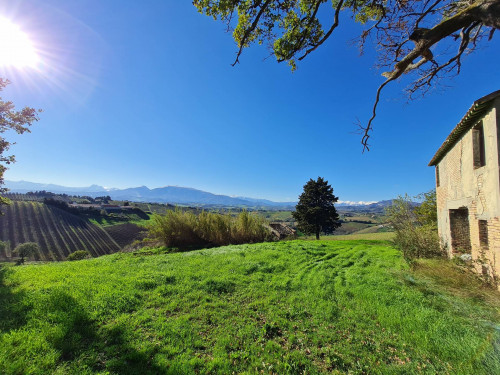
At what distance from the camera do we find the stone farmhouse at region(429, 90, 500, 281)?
4.63 m

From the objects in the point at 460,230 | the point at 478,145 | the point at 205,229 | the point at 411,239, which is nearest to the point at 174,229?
the point at 205,229

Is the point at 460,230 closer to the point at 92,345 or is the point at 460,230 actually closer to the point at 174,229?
the point at 92,345

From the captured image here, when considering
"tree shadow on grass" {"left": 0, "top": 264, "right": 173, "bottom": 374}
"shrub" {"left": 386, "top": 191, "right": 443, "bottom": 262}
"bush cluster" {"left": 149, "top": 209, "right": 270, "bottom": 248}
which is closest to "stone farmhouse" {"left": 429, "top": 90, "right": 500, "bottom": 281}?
"shrub" {"left": 386, "top": 191, "right": 443, "bottom": 262}

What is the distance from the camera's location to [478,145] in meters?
5.43

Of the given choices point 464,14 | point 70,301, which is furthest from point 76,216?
Answer: point 464,14

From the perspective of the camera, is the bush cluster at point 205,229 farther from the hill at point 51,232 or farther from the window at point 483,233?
the hill at point 51,232

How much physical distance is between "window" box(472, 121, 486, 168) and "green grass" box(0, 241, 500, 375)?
3.10m

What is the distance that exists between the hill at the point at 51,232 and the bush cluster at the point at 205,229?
19477mm

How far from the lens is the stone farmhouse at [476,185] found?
15.2ft

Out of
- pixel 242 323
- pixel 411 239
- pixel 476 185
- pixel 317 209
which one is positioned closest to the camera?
pixel 242 323

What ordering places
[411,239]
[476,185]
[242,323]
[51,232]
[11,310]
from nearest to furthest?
[11,310]
[242,323]
[476,185]
[411,239]
[51,232]

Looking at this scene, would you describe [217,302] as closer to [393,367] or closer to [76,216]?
[393,367]

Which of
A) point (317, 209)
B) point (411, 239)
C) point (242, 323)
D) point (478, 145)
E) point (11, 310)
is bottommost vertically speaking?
point (242, 323)

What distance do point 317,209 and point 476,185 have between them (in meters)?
20.2
